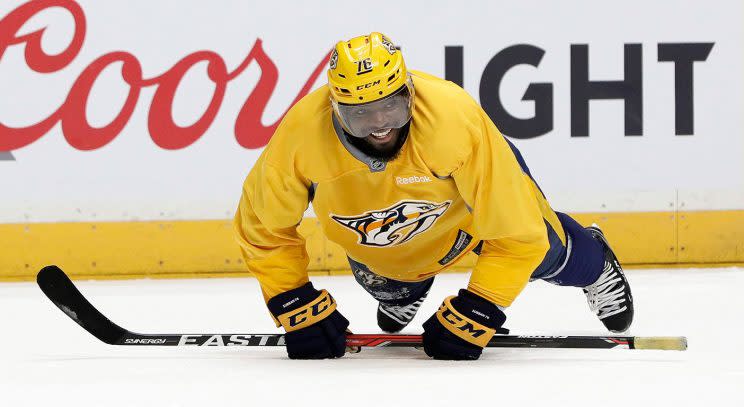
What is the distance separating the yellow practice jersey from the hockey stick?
6.9 inches

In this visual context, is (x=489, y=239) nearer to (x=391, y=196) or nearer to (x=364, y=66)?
(x=391, y=196)

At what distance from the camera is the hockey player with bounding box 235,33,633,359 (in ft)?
8.12

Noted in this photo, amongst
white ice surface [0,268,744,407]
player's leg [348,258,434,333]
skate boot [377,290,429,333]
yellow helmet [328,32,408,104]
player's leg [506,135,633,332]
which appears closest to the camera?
white ice surface [0,268,744,407]

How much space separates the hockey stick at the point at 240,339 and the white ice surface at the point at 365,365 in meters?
0.03

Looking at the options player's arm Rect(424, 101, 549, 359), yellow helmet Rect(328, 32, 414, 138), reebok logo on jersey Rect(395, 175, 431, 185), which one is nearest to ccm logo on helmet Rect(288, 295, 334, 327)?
player's arm Rect(424, 101, 549, 359)

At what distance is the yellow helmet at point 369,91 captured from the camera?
2414 mm

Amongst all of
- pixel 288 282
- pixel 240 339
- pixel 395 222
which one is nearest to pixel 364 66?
pixel 395 222

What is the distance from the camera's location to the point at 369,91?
2412 millimetres

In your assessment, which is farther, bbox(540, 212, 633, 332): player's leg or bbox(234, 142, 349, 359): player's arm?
bbox(540, 212, 633, 332): player's leg

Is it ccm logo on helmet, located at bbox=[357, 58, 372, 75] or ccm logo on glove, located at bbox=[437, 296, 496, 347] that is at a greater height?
ccm logo on helmet, located at bbox=[357, 58, 372, 75]

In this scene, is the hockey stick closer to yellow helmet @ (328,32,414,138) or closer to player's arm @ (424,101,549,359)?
player's arm @ (424,101,549,359)

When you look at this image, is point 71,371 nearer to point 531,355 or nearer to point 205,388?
point 205,388

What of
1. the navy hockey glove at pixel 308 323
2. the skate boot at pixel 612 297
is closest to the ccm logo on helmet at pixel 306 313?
the navy hockey glove at pixel 308 323

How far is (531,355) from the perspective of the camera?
2.79m
